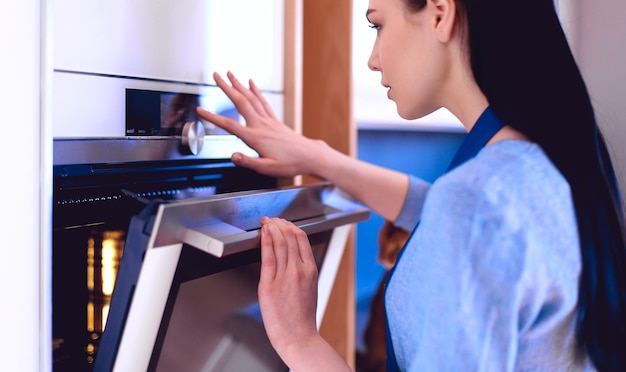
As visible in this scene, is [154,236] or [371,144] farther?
[371,144]

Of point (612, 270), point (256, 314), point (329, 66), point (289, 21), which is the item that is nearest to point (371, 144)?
point (329, 66)

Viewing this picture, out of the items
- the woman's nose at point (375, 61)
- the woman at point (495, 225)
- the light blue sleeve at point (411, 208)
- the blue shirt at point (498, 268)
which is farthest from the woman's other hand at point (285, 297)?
the light blue sleeve at point (411, 208)

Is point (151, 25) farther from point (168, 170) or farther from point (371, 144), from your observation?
point (371, 144)

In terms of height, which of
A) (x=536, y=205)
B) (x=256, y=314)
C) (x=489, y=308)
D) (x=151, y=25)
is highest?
(x=151, y=25)

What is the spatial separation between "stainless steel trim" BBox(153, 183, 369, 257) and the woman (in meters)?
0.04

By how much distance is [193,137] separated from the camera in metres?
1.05

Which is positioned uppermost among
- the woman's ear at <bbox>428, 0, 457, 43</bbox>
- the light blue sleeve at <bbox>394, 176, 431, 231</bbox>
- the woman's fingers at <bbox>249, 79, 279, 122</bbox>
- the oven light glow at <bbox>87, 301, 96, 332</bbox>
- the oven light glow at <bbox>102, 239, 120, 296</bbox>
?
the woman's ear at <bbox>428, 0, 457, 43</bbox>

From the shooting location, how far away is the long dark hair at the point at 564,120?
Result: 80cm

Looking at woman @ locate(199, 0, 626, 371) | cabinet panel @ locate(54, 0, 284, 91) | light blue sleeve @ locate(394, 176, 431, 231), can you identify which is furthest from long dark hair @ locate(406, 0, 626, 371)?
light blue sleeve @ locate(394, 176, 431, 231)

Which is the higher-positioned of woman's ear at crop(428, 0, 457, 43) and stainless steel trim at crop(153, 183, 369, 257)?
woman's ear at crop(428, 0, 457, 43)

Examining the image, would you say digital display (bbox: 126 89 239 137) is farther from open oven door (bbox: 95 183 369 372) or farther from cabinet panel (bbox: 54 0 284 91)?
open oven door (bbox: 95 183 369 372)

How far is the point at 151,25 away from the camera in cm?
98

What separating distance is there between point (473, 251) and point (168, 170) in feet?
1.73

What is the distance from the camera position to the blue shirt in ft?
2.32
